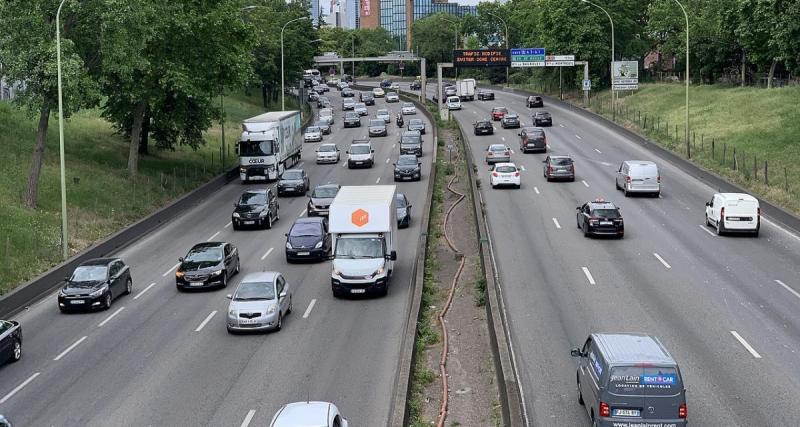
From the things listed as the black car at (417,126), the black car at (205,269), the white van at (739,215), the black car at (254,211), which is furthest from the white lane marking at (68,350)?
the black car at (417,126)

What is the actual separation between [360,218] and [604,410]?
1520 cm

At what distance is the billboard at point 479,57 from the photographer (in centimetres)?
9138

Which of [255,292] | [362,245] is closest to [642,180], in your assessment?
[362,245]

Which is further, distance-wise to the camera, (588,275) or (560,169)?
(560,169)

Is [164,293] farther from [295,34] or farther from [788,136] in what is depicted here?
[295,34]

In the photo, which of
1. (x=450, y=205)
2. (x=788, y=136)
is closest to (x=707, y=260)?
(x=450, y=205)

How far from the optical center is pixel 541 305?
88.3ft

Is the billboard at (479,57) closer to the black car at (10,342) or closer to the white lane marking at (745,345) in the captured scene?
the white lane marking at (745,345)

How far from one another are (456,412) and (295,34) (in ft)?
289

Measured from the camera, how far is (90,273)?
Result: 29516 millimetres

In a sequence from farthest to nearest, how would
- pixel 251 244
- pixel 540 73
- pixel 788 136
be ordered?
1. pixel 540 73
2. pixel 788 136
3. pixel 251 244

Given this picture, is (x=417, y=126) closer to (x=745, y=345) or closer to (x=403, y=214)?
(x=403, y=214)

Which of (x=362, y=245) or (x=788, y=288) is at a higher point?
(x=362, y=245)

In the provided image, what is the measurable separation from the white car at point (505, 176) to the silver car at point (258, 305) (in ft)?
81.3
